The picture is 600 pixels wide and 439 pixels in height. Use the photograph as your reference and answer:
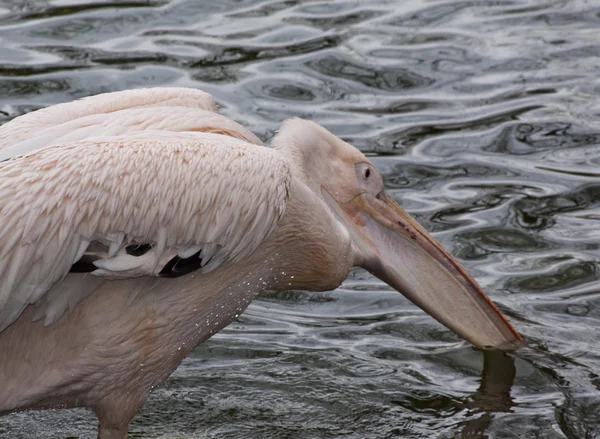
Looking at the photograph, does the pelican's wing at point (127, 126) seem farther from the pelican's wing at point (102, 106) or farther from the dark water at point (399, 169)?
the dark water at point (399, 169)

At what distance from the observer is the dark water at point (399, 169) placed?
4.98m

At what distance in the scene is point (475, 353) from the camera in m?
5.44

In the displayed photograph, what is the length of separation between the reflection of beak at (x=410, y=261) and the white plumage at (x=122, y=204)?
0.90m

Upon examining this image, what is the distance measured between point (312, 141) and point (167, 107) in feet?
→ 2.29

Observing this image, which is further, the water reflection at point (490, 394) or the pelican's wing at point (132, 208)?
the water reflection at point (490, 394)

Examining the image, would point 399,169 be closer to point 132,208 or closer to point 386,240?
point 386,240

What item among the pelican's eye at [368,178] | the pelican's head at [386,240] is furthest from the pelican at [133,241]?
the pelican's eye at [368,178]

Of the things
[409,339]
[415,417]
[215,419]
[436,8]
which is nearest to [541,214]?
[409,339]

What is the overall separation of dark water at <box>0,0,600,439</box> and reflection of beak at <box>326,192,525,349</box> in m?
0.40

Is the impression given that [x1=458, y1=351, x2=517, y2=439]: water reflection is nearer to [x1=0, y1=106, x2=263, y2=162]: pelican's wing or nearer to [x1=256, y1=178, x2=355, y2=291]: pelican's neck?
[x1=256, y1=178, x2=355, y2=291]: pelican's neck

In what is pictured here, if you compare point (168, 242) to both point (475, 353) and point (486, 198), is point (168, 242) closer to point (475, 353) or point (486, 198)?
point (475, 353)

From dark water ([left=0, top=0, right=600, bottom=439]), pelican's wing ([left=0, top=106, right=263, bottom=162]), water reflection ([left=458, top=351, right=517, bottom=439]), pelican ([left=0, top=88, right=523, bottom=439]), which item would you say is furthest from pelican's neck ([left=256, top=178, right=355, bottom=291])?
water reflection ([left=458, top=351, right=517, bottom=439])

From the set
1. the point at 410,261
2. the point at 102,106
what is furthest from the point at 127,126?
the point at 410,261

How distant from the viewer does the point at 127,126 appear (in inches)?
168
